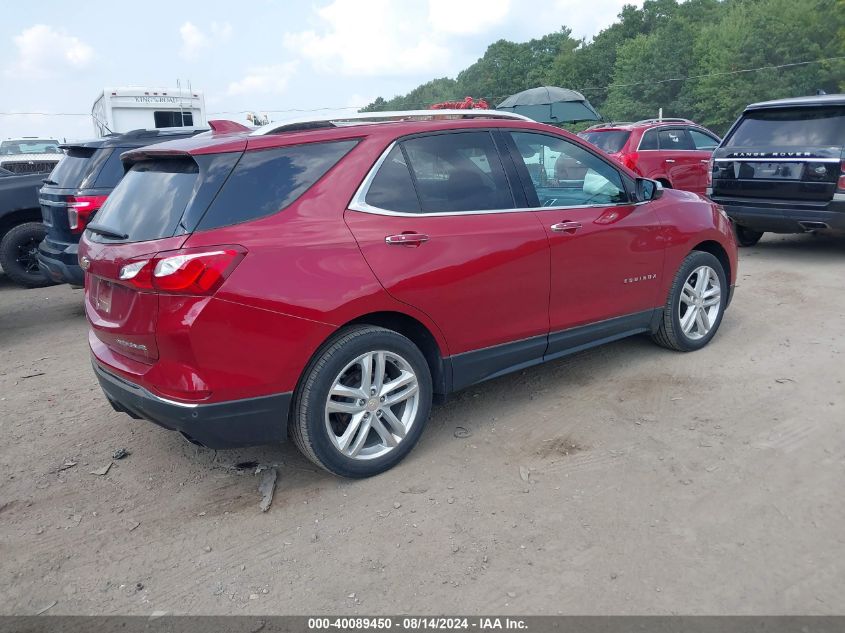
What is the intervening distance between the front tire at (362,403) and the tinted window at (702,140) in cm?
1016

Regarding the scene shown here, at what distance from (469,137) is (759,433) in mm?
2297

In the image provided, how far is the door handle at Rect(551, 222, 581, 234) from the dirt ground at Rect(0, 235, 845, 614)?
1.07m

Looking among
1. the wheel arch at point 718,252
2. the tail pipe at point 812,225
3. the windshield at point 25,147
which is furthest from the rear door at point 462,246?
the windshield at point 25,147

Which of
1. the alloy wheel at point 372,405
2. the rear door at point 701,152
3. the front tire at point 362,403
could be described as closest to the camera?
the front tire at point 362,403

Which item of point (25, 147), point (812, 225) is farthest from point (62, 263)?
point (25, 147)

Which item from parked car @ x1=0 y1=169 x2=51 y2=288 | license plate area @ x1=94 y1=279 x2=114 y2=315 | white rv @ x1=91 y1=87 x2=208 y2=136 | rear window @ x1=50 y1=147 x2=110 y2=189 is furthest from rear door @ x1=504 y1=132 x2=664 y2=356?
white rv @ x1=91 y1=87 x2=208 y2=136

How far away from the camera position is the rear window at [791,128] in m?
7.80

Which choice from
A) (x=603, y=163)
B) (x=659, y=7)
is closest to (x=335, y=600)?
(x=603, y=163)

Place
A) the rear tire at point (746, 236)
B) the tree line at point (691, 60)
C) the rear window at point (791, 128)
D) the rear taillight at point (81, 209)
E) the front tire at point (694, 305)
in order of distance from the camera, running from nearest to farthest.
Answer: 1. the front tire at point (694, 305)
2. the rear taillight at point (81, 209)
3. the rear window at point (791, 128)
4. the rear tire at point (746, 236)
5. the tree line at point (691, 60)

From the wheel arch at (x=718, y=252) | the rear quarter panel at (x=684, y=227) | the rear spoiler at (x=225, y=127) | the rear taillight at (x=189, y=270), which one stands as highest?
the rear spoiler at (x=225, y=127)

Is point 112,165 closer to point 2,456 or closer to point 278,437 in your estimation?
point 2,456

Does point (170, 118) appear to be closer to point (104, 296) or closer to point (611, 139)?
point (611, 139)

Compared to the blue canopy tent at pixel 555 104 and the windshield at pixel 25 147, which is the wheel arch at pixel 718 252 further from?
the windshield at pixel 25 147

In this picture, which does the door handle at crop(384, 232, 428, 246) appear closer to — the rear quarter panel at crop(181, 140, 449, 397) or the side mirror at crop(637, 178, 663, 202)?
the rear quarter panel at crop(181, 140, 449, 397)
